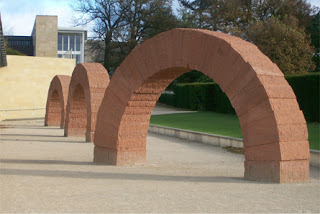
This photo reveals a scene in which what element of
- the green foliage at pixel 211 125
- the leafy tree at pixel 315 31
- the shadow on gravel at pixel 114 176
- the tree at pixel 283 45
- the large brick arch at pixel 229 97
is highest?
the leafy tree at pixel 315 31

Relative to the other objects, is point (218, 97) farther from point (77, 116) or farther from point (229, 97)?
point (229, 97)

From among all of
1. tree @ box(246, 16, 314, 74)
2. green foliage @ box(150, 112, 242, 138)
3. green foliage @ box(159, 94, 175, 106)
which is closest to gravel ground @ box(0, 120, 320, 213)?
green foliage @ box(150, 112, 242, 138)

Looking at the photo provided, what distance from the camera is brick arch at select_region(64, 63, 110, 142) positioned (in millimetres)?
13547

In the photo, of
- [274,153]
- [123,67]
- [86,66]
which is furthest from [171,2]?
[274,153]

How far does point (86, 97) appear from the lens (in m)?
13.9

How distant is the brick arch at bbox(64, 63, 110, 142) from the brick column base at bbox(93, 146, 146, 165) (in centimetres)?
457

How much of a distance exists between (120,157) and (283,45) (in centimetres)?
2118

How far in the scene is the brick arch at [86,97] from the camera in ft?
44.4

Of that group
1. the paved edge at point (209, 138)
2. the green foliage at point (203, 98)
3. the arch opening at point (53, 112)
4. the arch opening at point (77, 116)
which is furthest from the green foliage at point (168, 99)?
the arch opening at point (77, 116)

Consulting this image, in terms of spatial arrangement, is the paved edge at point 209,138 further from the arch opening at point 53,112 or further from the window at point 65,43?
the window at point 65,43

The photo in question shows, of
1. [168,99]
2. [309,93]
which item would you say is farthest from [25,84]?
[309,93]

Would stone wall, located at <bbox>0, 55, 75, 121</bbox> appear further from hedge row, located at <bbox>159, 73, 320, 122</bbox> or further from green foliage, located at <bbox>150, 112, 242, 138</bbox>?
green foliage, located at <bbox>150, 112, 242, 138</bbox>

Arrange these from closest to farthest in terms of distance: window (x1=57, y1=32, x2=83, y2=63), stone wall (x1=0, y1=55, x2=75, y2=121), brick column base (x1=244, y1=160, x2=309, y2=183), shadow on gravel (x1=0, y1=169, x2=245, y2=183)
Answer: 1. brick column base (x1=244, y1=160, x2=309, y2=183)
2. shadow on gravel (x1=0, y1=169, x2=245, y2=183)
3. stone wall (x1=0, y1=55, x2=75, y2=121)
4. window (x1=57, y1=32, x2=83, y2=63)

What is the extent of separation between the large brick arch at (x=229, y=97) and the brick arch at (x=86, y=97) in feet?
15.4
